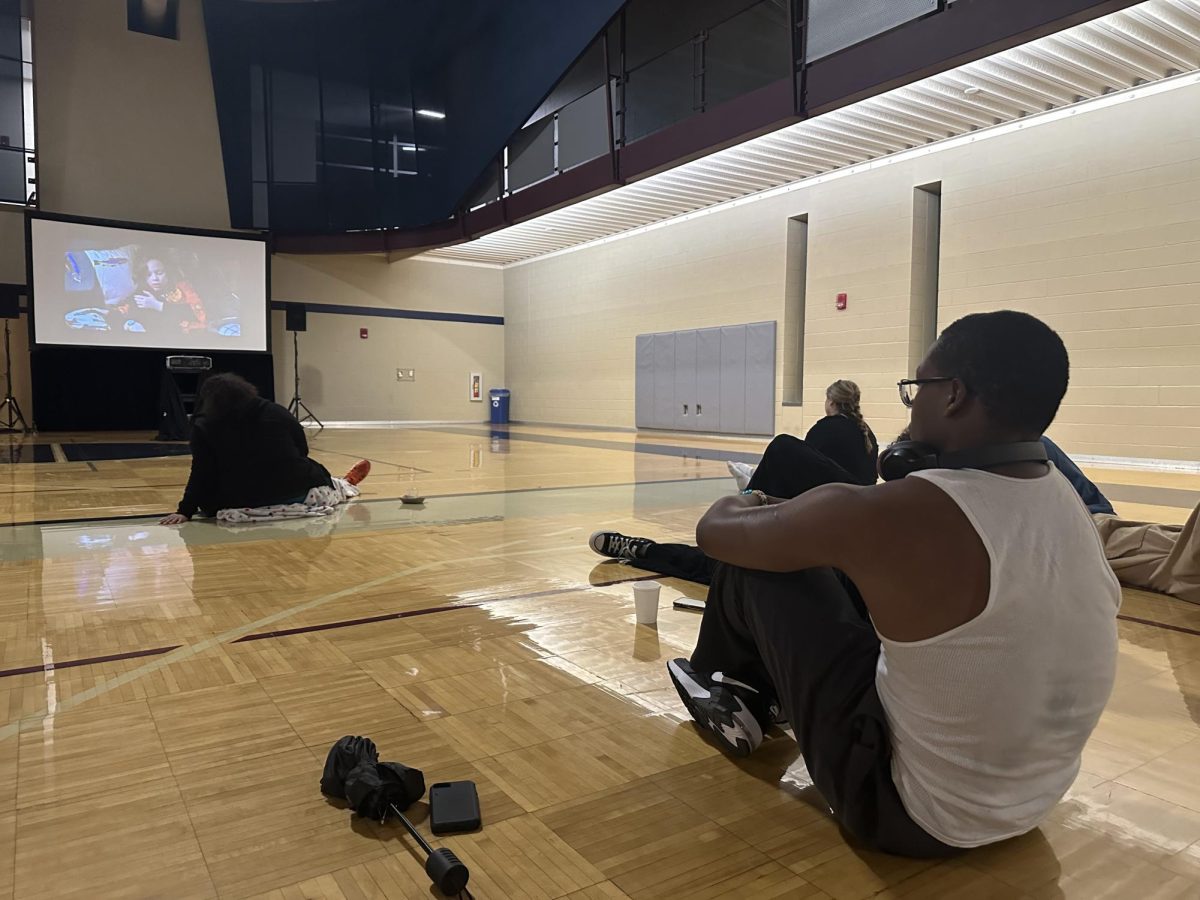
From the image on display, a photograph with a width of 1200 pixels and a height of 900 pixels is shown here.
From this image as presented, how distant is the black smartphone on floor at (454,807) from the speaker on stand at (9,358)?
48.4 feet

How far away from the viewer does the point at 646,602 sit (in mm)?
2742

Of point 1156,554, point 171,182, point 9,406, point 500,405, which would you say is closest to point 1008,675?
point 1156,554

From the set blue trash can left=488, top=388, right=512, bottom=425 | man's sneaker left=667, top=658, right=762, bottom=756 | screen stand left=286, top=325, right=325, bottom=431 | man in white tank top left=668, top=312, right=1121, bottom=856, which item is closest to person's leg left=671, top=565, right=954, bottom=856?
man in white tank top left=668, top=312, right=1121, bottom=856

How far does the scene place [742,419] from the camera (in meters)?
12.7

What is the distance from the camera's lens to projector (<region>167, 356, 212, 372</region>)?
11.9 m

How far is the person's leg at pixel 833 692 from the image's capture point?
53.6 inches

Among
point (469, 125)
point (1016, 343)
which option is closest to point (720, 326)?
point (469, 125)

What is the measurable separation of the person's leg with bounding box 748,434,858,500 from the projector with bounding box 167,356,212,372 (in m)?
11.8

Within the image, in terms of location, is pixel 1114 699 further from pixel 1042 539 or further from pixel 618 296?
pixel 618 296

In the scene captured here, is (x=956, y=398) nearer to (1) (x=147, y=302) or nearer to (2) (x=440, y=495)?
(2) (x=440, y=495)

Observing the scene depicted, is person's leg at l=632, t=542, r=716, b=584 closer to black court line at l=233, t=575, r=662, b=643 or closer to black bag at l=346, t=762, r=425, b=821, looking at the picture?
black court line at l=233, t=575, r=662, b=643

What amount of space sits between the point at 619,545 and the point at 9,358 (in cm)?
1384

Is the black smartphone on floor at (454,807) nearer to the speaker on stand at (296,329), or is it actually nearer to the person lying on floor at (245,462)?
the person lying on floor at (245,462)

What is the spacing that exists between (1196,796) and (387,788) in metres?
1.61
